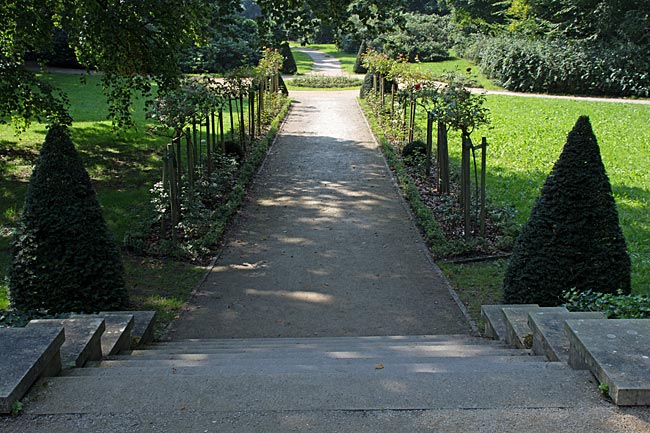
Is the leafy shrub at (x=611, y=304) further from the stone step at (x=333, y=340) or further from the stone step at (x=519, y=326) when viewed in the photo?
the stone step at (x=333, y=340)

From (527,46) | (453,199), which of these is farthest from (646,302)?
(527,46)

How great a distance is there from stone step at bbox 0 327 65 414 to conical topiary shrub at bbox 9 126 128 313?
1.96m

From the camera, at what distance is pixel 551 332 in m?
4.38

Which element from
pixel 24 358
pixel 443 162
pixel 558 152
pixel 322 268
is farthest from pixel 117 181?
pixel 558 152

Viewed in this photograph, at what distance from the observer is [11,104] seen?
11664mm

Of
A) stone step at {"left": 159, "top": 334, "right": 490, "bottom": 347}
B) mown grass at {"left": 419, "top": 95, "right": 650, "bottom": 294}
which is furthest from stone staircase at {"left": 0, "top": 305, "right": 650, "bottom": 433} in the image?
mown grass at {"left": 419, "top": 95, "right": 650, "bottom": 294}

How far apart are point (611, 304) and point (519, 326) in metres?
0.70

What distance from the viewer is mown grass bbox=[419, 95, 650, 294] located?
995 centimetres

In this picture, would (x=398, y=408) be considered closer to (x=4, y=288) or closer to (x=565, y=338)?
(x=565, y=338)

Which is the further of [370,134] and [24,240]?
[370,134]

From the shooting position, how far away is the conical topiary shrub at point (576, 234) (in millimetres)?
5898

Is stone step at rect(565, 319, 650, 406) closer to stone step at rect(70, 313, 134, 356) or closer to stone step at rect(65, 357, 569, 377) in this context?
stone step at rect(65, 357, 569, 377)

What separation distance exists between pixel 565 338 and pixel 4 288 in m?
6.02

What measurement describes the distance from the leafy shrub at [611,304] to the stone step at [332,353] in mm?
768
